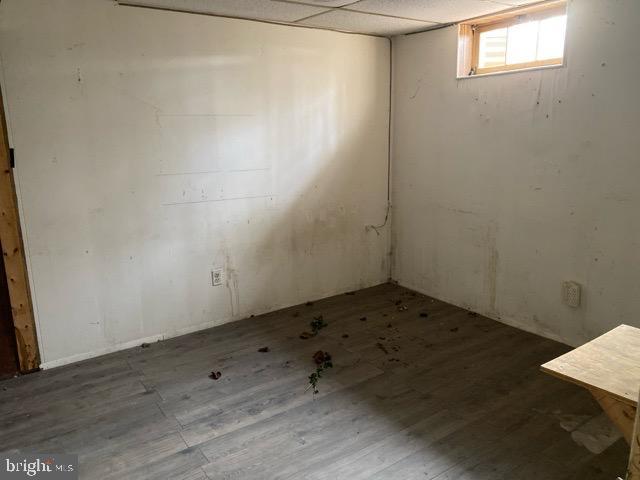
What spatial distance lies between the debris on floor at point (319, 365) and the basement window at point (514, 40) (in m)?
2.27

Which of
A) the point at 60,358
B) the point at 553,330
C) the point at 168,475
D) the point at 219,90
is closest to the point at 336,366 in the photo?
the point at 168,475

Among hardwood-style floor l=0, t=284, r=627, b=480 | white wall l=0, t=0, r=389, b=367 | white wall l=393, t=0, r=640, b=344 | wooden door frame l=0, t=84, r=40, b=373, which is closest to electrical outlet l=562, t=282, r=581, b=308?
white wall l=393, t=0, r=640, b=344

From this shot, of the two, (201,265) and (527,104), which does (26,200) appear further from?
(527,104)

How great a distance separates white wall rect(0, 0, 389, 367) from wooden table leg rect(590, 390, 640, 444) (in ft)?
8.74

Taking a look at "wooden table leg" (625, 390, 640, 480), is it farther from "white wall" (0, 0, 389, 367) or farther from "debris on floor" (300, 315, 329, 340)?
"white wall" (0, 0, 389, 367)

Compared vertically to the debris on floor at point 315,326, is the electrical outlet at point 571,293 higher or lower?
higher

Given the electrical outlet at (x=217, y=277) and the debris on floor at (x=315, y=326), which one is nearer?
the debris on floor at (x=315, y=326)

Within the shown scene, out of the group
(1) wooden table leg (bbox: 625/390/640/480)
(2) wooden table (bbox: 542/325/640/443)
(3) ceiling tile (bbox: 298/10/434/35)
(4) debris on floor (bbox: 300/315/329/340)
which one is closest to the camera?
(1) wooden table leg (bbox: 625/390/640/480)

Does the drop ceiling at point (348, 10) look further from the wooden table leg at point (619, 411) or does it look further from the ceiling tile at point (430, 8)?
the wooden table leg at point (619, 411)

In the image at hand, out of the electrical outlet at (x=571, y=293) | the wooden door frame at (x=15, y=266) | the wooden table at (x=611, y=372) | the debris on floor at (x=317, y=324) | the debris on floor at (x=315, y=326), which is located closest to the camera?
the wooden table at (x=611, y=372)

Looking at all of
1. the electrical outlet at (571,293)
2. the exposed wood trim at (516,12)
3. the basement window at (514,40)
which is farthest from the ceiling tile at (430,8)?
the electrical outlet at (571,293)

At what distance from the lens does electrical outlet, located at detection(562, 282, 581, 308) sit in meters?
3.10

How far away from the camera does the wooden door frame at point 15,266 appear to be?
2.73m

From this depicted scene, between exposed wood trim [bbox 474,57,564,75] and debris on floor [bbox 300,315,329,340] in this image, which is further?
debris on floor [bbox 300,315,329,340]
